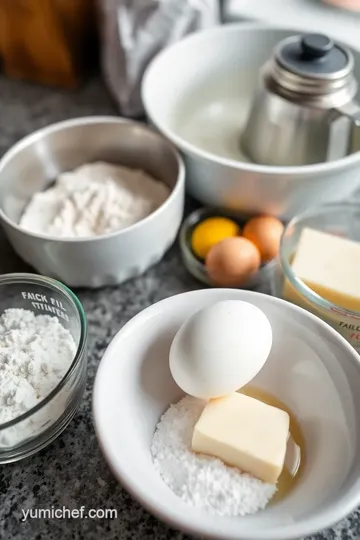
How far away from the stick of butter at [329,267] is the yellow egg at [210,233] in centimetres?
11

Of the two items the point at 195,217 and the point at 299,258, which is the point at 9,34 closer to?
the point at 195,217

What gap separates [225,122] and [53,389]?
627 mm

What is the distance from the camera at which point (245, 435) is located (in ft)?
1.97

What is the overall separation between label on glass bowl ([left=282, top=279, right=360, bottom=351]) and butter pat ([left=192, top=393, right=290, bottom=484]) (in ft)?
0.48

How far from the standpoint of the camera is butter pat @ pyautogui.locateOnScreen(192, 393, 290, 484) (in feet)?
1.93

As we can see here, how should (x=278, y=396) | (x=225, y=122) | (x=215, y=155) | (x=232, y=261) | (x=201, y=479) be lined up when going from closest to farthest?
(x=201, y=479), (x=278, y=396), (x=232, y=261), (x=215, y=155), (x=225, y=122)

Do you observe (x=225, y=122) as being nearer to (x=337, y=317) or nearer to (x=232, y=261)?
(x=232, y=261)

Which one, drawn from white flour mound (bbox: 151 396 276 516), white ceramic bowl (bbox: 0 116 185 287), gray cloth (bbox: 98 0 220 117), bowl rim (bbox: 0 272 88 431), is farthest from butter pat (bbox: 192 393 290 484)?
gray cloth (bbox: 98 0 220 117)

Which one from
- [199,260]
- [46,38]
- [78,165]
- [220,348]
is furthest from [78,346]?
[46,38]

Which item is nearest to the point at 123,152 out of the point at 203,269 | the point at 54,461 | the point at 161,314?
the point at 203,269

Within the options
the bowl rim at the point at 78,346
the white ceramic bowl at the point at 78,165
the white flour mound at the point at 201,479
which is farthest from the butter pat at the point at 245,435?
the white ceramic bowl at the point at 78,165

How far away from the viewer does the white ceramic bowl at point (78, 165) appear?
78 cm

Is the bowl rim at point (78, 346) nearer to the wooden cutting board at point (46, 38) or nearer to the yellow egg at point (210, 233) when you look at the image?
the yellow egg at point (210, 233)

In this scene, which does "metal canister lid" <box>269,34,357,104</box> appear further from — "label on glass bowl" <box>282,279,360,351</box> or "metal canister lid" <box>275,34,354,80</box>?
"label on glass bowl" <box>282,279,360,351</box>
